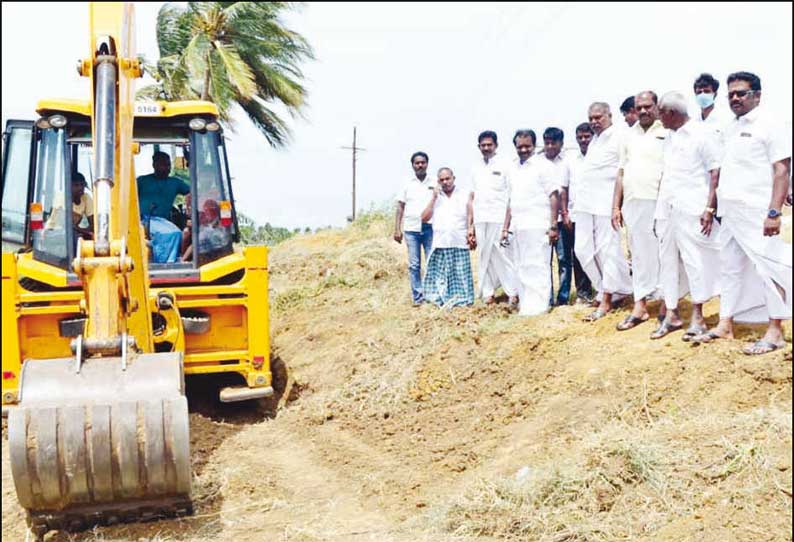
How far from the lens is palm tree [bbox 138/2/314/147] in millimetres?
15656

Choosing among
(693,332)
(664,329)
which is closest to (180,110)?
(664,329)

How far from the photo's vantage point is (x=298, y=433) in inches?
276

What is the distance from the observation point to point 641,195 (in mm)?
6754

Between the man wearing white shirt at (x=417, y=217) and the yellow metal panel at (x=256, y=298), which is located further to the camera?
the man wearing white shirt at (x=417, y=217)

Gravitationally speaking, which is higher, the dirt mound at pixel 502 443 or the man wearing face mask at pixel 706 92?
the man wearing face mask at pixel 706 92

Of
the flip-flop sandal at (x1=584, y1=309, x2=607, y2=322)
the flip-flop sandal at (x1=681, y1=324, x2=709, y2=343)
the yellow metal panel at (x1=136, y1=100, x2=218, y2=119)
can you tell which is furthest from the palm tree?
the flip-flop sandal at (x1=681, y1=324, x2=709, y2=343)

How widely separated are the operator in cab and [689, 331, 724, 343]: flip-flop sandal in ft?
13.6

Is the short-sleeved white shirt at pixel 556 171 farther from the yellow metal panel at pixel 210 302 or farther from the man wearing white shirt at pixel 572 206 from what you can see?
the yellow metal panel at pixel 210 302

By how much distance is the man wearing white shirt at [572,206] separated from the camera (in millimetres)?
8070

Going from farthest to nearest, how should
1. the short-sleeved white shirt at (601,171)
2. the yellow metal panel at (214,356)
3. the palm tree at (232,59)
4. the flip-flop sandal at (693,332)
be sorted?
1. the palm tree at (232,59)
2. the short-sleeved white shirt at (601,171)
3. the yellow metal panel at (214,356)
4. the flip-flop sandal at (693,332)

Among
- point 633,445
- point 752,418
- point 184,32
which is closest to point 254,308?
point 633,445

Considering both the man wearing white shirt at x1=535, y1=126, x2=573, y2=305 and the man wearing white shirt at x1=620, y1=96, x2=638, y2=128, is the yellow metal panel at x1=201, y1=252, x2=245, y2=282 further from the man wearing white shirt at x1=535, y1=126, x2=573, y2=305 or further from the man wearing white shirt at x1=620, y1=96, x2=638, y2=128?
the man wearing white shirt at x1=620, y1=96, x2=638, y2=128

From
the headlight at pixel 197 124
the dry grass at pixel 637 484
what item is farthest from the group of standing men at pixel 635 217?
the headlight at pixel 197 124

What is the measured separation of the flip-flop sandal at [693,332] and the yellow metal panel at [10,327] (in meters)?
5.00
